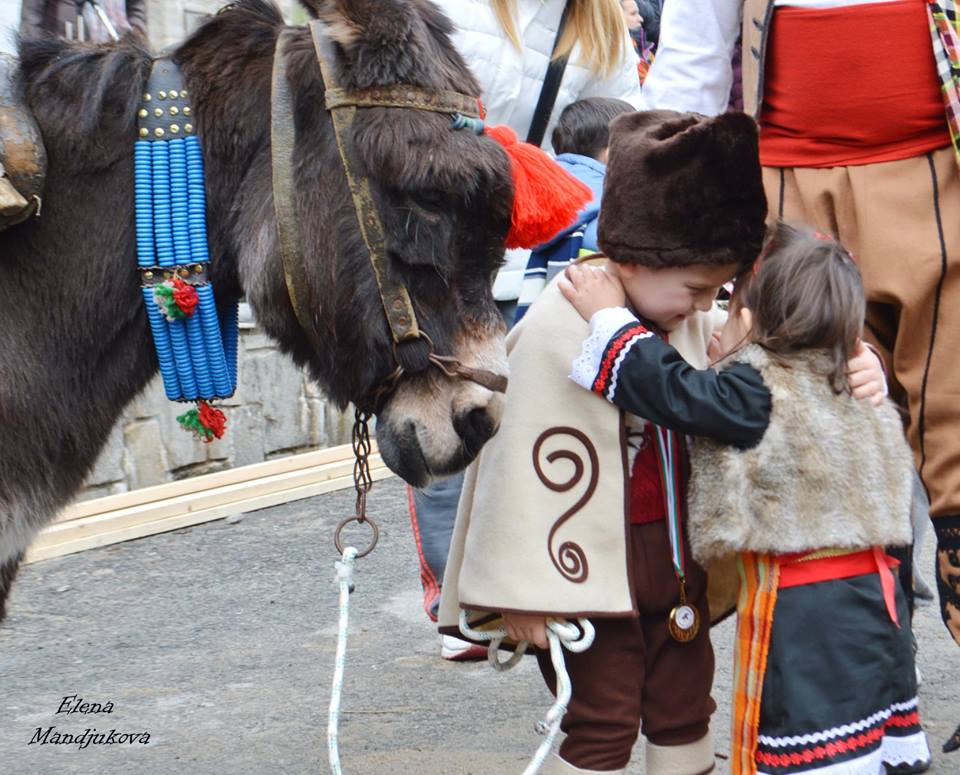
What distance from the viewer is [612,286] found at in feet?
8.43

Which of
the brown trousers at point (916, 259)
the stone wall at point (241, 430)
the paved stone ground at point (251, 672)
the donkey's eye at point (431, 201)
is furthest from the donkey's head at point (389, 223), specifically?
the stone wall at point (241, 430)

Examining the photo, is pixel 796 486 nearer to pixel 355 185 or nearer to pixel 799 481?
pixel 799 481

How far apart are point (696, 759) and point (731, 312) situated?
3.08ft

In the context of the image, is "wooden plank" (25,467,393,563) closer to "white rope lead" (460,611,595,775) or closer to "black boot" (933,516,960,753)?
"white rope lead" (460,611,595,775)

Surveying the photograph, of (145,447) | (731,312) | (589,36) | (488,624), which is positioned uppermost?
(589,36)

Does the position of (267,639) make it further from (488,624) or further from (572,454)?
(572,454)

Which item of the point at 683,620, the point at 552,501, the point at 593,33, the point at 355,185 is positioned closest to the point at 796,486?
the point at 683,620

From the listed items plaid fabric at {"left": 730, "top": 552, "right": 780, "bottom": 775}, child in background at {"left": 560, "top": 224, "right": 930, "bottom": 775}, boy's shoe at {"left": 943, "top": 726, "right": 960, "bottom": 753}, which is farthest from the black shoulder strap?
boy's shoe at {"left": 943, "top": 726, "right": 960, "bottom": 753}

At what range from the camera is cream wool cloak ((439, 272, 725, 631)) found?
2.47 meters

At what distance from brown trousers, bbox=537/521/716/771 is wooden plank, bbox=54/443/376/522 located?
287 centimetres

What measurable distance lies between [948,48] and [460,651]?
2248mm

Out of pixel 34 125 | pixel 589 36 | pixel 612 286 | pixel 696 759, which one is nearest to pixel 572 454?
pixel 612 286

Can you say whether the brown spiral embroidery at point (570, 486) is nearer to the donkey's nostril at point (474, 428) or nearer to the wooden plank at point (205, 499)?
the donkey's nostril at point (474, 428)

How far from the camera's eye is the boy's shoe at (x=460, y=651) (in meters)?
3.93
